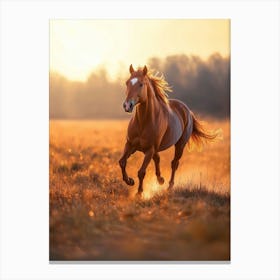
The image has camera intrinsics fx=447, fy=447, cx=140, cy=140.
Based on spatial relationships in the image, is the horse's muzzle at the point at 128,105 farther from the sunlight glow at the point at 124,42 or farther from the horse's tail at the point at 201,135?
the horse's tail at the point at 201,135

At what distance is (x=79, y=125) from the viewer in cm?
542

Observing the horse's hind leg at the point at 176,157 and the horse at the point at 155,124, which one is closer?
the horse at the point at 155,124

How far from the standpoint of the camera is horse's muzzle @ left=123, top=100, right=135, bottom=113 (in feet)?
16.5

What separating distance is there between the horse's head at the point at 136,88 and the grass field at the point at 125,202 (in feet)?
1.33

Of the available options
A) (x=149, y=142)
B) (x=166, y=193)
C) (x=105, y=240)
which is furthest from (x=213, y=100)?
(x=105, y=240)

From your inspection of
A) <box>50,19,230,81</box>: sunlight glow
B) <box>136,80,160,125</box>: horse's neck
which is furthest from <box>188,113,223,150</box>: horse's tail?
<box>50,19,230,81</box>: sunlight glow

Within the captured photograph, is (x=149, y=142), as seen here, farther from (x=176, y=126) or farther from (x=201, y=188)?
(x=201, y=188)

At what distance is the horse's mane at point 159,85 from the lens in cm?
534

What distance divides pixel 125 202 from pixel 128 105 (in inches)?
45.8

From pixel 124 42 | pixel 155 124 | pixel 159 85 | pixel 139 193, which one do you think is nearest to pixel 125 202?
pixel 139 193

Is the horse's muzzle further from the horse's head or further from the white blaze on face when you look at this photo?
the white blaze on face

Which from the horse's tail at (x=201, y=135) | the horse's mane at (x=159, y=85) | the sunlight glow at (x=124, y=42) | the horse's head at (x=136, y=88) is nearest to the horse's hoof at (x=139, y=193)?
the horse's tail at (x=201, y=135)

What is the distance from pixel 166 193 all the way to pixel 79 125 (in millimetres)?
1334

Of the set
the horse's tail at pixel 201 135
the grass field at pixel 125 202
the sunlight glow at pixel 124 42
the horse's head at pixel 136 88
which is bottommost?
the grass field at pixel 125 202
